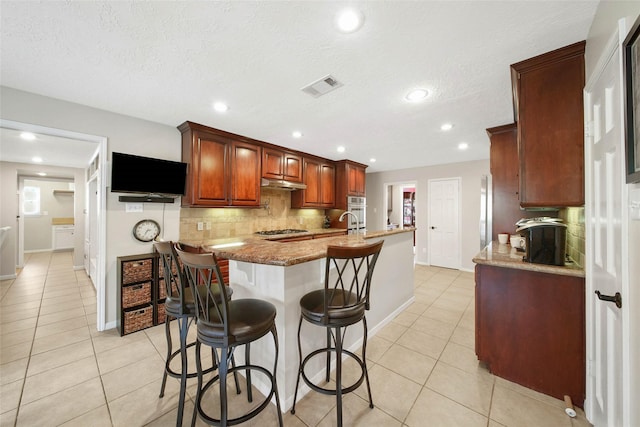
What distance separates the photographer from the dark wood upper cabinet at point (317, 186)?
4605 millimetres

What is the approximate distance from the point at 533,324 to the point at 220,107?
11.2 feet

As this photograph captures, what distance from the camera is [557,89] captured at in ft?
5.34

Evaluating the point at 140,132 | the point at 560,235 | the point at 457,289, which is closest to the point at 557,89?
the point at 560,235

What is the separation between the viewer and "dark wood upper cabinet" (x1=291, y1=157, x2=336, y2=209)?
4.61 metres

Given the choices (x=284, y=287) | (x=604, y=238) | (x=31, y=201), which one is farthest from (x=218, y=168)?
(x=31, y=201)

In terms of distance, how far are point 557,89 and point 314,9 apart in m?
1.77

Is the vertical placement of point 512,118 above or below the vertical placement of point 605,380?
above

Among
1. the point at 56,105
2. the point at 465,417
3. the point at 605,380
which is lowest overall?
the point at 465,417

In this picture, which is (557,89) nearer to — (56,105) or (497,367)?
(497,367)

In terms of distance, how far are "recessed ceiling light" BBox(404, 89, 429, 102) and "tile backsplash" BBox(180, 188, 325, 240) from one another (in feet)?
9.39

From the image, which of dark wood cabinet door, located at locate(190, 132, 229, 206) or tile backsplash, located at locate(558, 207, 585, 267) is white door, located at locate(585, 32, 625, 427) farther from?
dark wood cabinet door, located at locate(190, 132, 229, 206)

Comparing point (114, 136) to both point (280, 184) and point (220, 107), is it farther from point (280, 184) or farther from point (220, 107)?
point (280, 184)

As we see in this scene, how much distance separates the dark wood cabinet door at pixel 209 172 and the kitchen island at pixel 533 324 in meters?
3.12

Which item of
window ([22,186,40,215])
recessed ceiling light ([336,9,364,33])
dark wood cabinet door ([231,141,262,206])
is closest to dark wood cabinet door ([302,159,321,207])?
dark wood cabinet door ([231,141,262,206])
